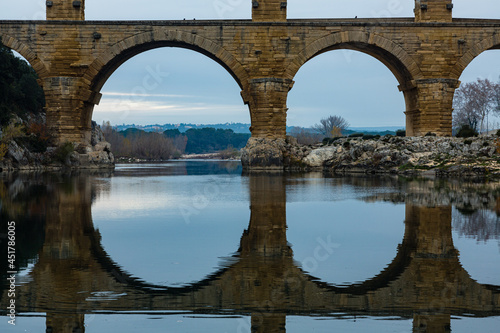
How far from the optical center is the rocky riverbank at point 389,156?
2139 centimetres

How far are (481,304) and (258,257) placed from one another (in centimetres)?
238

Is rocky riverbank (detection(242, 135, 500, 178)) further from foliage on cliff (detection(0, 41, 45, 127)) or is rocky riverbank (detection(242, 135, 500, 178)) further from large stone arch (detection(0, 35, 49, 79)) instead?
foliage on cliff (detection(0, 41, 45, 127))

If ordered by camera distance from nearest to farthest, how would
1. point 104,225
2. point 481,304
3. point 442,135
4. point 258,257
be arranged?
point 481,304, point 258,257, point 104,225, point 442,135

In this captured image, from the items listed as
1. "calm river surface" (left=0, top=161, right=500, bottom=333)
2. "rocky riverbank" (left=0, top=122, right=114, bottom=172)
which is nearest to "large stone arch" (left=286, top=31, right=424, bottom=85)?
"rocky riverbank" (left=0, top=122, right=114, bottom=172)

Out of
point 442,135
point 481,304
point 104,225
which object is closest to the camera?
point 481,304

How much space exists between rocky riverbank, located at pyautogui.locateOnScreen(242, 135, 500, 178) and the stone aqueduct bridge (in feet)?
3.32

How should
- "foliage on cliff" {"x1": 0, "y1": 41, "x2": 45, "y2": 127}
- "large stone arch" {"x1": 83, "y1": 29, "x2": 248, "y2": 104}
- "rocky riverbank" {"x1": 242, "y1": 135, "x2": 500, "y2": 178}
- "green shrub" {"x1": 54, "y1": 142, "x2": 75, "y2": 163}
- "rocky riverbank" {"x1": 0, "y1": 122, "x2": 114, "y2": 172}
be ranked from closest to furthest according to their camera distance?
"rocky riverbank" {"x1": 242, "y1": 135, "x2": 500, "y2": 178} < "large stone arch" {"x1": 83, "y1": 29, "x2": 248, "y2": 104} < "rocky riverbank" {"x1": 0, "y1": 122, "x2": 114, "y2": 172} < "green shrub" {"x1": 54, "y1": 142, "x2": 75, "y2": 163} < "foliage on cliff" {"x1": 0, "y1": 41, "x2": 45, "y2": 127}

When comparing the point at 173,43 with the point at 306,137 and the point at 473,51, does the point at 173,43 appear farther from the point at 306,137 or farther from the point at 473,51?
the point at 306,137

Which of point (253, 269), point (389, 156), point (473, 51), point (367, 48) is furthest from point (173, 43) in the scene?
point (253, 269)

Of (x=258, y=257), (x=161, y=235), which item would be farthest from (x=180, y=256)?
(x=161, y=235)

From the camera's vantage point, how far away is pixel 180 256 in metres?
5.99

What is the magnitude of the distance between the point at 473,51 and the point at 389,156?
639 centimetres

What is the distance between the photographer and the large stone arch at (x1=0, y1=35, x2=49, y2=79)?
2452cm

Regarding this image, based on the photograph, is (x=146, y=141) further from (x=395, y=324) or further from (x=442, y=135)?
(x=395, y=324)
